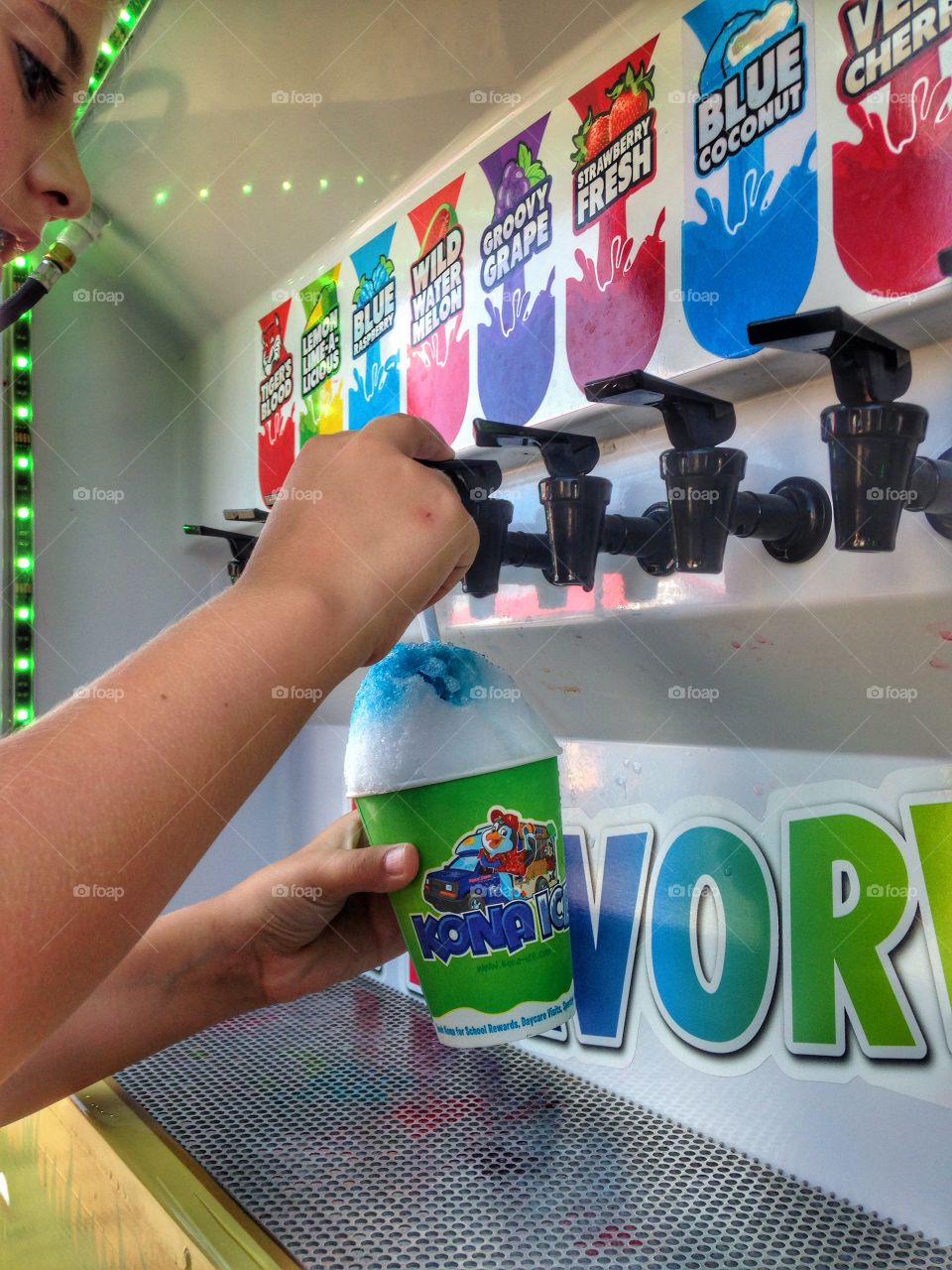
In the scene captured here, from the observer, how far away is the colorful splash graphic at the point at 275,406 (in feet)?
4.69

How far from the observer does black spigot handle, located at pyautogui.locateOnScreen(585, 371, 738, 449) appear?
630mm

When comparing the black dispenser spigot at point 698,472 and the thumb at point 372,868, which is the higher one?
the black dispenser spigot at point 698,472

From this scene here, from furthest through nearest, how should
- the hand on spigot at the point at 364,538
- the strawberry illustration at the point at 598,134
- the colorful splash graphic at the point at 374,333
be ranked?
the colorful splash graphic at the point at 374,333 → the strawberry illustration at the point at 598,134 → the hand on spigot at the point at 364,538

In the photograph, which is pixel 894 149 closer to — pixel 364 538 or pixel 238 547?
pixel 364 538

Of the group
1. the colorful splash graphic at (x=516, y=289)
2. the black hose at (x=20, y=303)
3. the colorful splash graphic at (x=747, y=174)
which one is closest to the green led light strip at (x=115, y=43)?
the black hose at (x=20, y=303)

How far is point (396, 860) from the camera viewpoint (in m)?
0.70

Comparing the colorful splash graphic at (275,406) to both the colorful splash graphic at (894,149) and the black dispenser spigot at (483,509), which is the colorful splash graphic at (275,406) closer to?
the black dispenser spigot at (483,509)

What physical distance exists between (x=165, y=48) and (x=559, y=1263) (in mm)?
1268

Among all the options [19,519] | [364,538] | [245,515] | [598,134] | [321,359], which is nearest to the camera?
[364,538]

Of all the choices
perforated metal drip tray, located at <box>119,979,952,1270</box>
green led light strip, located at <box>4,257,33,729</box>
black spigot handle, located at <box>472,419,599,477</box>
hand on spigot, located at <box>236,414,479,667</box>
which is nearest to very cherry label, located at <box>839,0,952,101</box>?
black spigot handle, located at <box>472,419,599,477</box>

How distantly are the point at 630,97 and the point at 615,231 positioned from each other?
108 mm

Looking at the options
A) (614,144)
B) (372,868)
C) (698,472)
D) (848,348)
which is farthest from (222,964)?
(614,144)

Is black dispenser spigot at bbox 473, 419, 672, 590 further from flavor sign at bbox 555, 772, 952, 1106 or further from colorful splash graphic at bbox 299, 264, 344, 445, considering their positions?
colorful splash graphic at bbox 299, 264, 344, 445

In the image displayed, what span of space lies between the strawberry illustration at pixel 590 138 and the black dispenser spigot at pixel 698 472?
38 centimetres
